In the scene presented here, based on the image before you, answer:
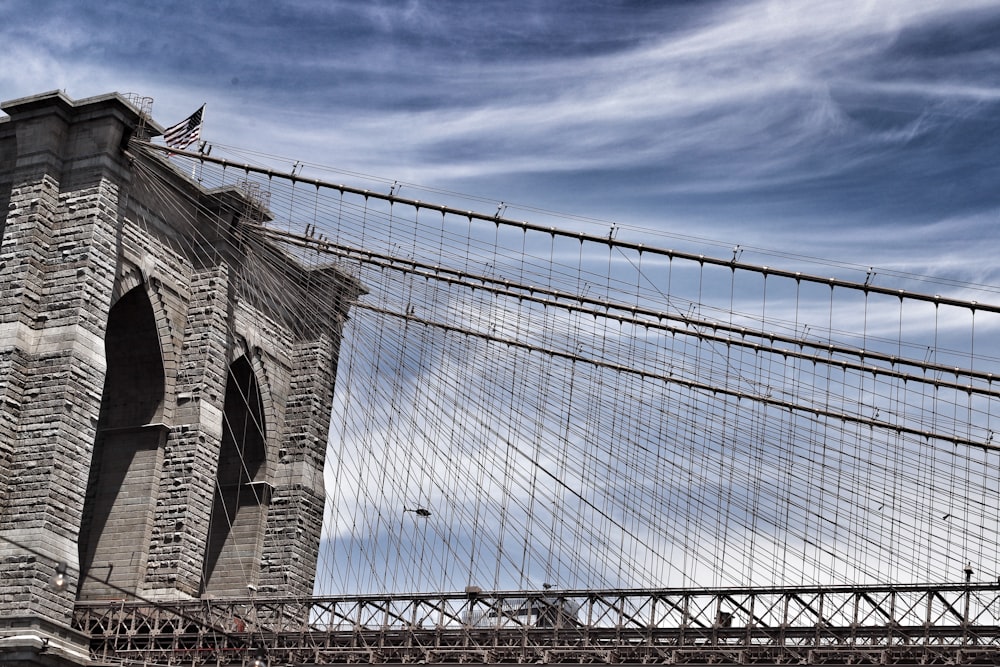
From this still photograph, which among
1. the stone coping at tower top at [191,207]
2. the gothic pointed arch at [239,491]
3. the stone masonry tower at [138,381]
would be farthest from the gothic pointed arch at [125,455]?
the gothic pointed arch at [239,491]

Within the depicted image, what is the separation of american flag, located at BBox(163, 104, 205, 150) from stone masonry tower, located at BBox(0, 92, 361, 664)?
119cm

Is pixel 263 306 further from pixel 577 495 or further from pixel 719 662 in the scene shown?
pixel 719 662

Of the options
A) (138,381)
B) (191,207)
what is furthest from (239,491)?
(191,207)

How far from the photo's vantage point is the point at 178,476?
41812 millimetres

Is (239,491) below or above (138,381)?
below

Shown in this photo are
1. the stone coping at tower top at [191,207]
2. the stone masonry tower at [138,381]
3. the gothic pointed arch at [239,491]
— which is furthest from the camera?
the gothic pointed arch at [239,491]

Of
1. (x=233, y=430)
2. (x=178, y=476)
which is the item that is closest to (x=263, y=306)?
(x=233, y=430)

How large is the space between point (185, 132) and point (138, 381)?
301 inches

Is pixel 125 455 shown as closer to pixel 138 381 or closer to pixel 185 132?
pixel 138 381

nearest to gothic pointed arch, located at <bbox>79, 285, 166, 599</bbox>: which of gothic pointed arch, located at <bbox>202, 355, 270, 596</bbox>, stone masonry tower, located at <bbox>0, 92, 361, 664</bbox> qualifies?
stone masonry tower, located at <bbox>0, 92, 361, 664</bbox>

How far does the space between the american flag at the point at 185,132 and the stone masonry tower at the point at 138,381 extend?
1185 mm

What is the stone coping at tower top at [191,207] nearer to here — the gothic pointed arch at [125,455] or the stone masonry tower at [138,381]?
the stone masonry tower at [138,381]

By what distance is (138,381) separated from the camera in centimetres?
4334

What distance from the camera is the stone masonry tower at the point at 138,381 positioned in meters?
36.9
